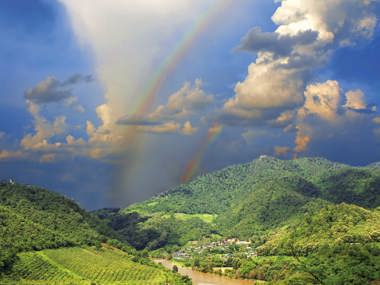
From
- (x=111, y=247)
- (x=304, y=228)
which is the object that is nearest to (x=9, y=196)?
(x=111, y=247)

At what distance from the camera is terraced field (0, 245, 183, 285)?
11900 cm

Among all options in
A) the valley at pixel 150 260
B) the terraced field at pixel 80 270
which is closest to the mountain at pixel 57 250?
the terraced field at pixel 80 270

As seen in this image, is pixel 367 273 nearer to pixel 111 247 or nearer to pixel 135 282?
pixel 135 282

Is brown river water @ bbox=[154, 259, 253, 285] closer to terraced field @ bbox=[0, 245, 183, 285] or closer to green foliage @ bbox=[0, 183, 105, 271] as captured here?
terraced field @ bbox=[0, 245, 183, 285]

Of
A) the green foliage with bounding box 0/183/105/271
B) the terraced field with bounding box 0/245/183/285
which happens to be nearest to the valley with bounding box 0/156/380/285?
the green foliage with bounding box 0/183/105/271

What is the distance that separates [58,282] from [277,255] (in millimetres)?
82449

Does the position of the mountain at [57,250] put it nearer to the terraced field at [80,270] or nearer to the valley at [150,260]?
the terraced field at [80,270]

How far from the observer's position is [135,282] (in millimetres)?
125750

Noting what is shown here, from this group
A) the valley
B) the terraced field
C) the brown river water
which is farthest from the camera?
the brown river water

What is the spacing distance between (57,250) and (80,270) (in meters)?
18.4

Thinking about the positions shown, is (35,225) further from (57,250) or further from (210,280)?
(210,280)

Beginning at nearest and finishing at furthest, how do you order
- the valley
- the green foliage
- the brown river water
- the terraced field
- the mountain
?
the valley
the terraced field
the mountain
the green foliage
the brown river water

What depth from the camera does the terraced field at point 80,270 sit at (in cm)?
11900

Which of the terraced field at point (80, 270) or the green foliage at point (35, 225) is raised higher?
the green foliage at point (35, 225)
